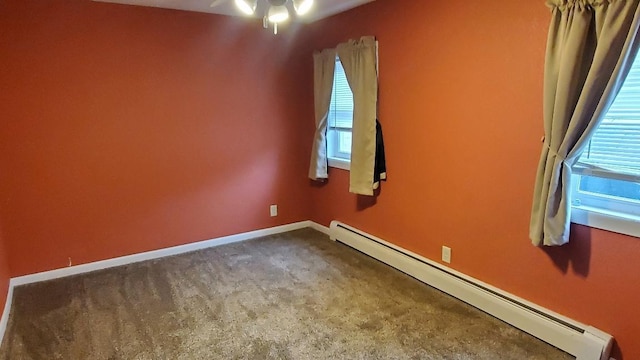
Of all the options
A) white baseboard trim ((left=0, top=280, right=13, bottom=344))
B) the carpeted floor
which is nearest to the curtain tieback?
the carpeted floor

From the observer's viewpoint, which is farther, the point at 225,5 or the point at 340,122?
the point at 340,122

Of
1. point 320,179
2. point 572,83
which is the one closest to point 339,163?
point 320,179

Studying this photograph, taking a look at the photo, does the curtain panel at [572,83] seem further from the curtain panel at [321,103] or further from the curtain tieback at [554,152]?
the curtain panel at [321,103]

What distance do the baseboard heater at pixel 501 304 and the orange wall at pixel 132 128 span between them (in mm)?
1467

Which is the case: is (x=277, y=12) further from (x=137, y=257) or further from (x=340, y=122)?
(x=137, y=257)

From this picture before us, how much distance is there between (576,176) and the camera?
2320 millimetres

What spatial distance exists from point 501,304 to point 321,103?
8.04 feet

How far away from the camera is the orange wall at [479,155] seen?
2.26 m

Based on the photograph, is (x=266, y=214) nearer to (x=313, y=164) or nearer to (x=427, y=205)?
(x=313, y=164)

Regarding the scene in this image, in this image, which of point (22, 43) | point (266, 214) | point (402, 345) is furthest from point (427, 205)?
point (22, 43)

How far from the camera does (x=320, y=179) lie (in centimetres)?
441

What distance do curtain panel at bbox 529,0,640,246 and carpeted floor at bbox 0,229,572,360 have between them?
79 cm

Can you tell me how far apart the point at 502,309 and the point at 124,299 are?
265 cm

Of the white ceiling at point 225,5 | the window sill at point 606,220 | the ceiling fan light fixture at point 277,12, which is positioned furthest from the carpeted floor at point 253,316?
the white ceiling at point 225,5
